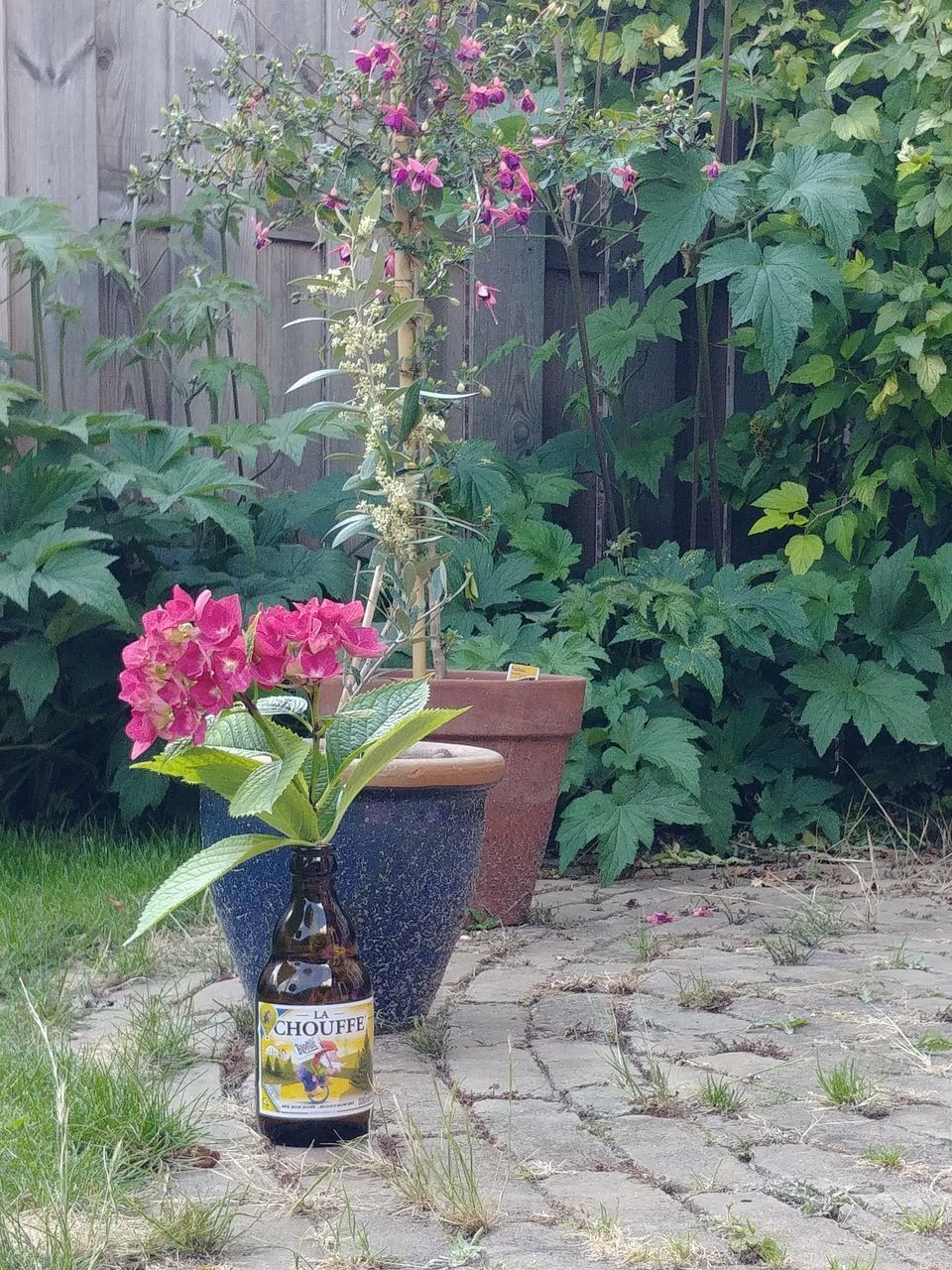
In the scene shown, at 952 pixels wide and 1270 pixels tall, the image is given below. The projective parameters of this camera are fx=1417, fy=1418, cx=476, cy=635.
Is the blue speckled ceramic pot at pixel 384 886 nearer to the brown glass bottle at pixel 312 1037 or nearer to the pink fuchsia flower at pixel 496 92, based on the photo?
the brown glass bottle at pixel 312 1037

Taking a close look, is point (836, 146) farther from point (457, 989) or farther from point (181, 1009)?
point (181, 1009)

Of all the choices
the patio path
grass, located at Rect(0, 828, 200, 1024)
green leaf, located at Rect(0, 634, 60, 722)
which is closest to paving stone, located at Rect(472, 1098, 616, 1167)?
the patio path

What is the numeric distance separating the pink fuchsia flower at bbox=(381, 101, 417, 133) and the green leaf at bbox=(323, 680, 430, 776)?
3.90 ft

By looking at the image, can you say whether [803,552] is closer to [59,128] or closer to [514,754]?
[514,754]

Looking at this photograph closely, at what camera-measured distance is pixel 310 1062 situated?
1.59 m

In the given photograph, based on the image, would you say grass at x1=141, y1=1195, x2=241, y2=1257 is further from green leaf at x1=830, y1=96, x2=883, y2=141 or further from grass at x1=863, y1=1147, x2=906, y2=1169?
green leaf at x1=830, y1=96, x2=883, y2=141

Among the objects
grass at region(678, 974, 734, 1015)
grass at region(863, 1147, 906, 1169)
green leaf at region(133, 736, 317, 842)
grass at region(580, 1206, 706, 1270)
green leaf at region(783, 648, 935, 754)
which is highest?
green leaf at region(133, 736, 317, 842)

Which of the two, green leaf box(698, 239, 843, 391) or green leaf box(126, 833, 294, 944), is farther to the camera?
green leaf box(698, 239, 843, 391)

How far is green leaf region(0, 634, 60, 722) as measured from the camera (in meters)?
2.92

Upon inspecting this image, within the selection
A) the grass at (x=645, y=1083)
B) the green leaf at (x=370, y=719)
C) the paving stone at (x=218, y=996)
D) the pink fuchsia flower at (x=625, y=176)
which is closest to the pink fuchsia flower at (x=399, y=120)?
→ the pink fuchsia flower at (x=625, y=176)

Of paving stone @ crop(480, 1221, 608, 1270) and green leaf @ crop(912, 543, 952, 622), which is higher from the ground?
green leaf @ crop(912, 543, 952, 622)

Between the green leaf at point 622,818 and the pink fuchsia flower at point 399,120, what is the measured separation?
1.43 m

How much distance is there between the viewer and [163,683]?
1.56 metres

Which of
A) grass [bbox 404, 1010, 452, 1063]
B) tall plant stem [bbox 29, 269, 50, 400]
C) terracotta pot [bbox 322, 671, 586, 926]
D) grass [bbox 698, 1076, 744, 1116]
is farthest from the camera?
Result: tall plant stem [bbox 29, 269, 50, 400]
